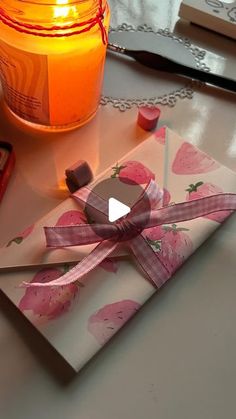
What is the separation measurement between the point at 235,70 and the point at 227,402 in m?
0.36

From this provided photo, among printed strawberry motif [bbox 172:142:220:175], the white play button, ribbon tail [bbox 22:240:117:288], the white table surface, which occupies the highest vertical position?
printed strawberry motif [bbox 172:142:220:175]

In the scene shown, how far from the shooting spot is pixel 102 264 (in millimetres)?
378

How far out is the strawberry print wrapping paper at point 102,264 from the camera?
0.35 metres

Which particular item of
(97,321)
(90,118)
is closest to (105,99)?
(90,118)

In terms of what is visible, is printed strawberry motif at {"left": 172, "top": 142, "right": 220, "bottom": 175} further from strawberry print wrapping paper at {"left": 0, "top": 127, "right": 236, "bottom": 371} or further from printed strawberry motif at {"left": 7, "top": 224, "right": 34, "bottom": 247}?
printed strawberry motif at {"left": 7, "top": 224, "right": 34, "bottom": 247}

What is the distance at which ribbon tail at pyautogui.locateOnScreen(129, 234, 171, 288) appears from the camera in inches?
14.8

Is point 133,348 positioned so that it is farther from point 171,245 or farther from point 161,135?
point 161,135

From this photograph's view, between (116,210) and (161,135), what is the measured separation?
0.10 meters

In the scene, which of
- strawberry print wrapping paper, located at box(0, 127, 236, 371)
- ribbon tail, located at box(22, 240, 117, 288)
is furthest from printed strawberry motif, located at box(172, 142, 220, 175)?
ribbon tail, located at box(22, 240, 117, 288)

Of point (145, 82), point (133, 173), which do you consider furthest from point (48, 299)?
point (145, 82)

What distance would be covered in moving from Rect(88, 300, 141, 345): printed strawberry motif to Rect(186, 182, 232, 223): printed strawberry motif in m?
0.11

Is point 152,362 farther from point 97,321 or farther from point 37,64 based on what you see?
point 37,64

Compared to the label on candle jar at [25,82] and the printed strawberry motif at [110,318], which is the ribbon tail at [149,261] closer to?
the printed strawberry motif at [110,318]

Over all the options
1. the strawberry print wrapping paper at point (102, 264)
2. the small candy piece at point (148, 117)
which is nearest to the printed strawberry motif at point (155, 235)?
the strawberry print wrapping paper at point (102, 264)
